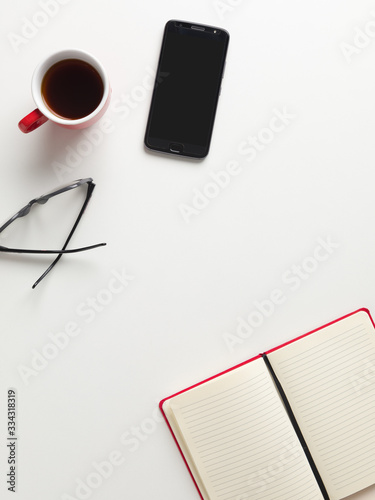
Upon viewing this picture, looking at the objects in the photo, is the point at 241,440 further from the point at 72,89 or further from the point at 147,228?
the point at 72,89

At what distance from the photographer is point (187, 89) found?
86 centimetres

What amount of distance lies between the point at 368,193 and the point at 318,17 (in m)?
0.33

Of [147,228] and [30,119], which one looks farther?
[147,228]

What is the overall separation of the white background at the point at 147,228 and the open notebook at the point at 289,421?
38 mm

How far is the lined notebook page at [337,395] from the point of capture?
85 centimetres

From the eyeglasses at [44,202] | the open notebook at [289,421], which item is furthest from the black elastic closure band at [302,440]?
the eyeglasses at [44,202]

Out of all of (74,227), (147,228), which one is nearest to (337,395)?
(147,228)

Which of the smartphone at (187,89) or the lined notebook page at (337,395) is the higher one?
the smartphone at (187,89)

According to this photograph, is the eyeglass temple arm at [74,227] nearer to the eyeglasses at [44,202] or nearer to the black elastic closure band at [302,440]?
the eyeglasses at [44,202]

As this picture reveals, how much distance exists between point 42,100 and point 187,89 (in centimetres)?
25

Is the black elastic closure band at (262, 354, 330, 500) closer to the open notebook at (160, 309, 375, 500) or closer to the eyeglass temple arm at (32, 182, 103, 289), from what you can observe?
the open notebook at (160, 309, 375, 500)

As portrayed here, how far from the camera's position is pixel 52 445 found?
0.87 meters

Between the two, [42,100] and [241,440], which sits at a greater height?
[42,100]

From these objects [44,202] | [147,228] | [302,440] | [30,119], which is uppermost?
[30,119]
